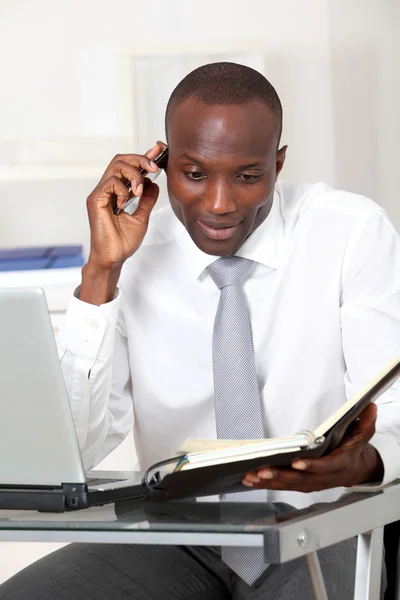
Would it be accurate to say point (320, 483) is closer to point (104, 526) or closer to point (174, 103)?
point (104, 526)

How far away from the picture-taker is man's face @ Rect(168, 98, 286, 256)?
5.25 feet

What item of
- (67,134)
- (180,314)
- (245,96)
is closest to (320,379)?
(180,314)

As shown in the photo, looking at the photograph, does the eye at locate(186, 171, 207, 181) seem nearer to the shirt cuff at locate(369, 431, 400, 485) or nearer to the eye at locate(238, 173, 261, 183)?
the eye at locate(238, 173, 261, 183)

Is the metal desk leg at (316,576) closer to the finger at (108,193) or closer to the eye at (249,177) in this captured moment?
the eye at (249,177)

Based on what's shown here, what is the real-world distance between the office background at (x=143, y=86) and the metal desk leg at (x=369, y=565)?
2261mm

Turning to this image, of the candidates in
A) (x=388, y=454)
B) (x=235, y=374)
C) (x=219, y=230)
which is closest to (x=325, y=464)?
(x=388, y=454)

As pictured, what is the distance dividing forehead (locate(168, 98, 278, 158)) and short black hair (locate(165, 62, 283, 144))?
11 mm

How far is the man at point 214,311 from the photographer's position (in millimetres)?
1558

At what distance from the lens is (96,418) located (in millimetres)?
1658

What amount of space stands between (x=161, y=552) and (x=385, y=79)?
7.38 feet

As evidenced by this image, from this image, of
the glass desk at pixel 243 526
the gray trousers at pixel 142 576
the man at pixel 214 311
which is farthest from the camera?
the man at pixel 214 311

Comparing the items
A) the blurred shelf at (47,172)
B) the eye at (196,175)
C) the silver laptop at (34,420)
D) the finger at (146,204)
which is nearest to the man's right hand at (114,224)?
the finger at (146,204)

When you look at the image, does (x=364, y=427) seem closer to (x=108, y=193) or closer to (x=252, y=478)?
(x=252, y=478)

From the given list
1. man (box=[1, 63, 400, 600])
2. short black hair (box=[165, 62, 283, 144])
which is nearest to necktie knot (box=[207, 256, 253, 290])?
man (box=[1, 63, 400, 600])
